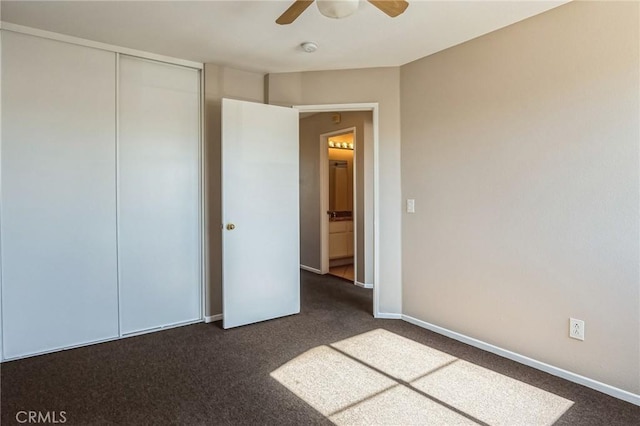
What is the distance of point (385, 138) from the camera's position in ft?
11.2

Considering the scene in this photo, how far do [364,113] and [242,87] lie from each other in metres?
1.74

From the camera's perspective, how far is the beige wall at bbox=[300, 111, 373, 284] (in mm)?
4598

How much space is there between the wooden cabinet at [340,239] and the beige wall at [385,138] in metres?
2.31

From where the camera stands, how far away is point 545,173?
2361 millimetres

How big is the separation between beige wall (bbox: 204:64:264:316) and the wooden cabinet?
2552mm

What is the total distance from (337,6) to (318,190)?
3704 millimetres

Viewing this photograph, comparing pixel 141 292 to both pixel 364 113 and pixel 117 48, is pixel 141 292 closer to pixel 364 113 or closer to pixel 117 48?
pixel 117 48

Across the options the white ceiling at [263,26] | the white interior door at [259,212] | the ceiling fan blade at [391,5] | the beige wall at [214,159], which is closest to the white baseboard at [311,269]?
the white interior door at [259,212]

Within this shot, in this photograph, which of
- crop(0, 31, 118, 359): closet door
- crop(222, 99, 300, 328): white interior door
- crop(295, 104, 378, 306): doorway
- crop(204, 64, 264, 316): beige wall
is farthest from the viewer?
crop(295, 104, 378, 306): doorway

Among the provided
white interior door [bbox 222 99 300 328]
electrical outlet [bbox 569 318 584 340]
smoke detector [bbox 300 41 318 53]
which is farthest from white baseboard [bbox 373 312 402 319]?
smoke detector [bbox 300 41 318 53]

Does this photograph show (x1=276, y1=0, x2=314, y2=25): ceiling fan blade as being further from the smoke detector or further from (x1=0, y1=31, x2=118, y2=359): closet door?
(x1=0, y1=31, x2=118, y2=359): closet door

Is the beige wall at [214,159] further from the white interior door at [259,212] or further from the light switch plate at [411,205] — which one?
the light switch plate at [411,205]

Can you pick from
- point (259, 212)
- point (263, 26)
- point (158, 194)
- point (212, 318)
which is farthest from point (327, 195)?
point (263, 26)

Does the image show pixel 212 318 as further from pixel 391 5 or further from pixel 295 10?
pixel 391 5
